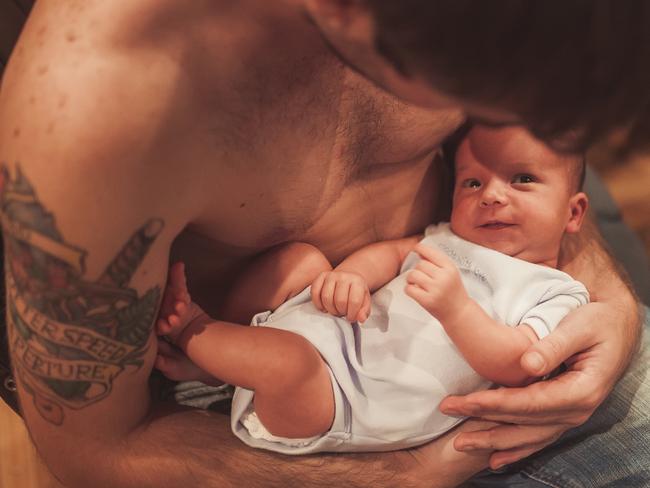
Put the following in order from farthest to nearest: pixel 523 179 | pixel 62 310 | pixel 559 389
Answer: pixel 523 179 < pixel 559 389 < pixel 62 310

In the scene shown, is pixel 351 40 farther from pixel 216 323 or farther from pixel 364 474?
pixel 364 474

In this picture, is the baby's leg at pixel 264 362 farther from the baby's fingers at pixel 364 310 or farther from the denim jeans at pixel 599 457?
the denim jeans at pixel 599 457

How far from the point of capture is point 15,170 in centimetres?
65

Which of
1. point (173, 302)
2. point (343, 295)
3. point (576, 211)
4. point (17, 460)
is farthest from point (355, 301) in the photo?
point (17, 460)

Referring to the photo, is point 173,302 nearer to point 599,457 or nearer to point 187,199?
point 187,199

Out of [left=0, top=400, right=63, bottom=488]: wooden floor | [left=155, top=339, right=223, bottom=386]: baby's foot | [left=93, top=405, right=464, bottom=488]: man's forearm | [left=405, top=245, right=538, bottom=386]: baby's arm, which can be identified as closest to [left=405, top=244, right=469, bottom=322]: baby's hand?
[left=405, top=245, right=538, bottom=386]: baby's arm

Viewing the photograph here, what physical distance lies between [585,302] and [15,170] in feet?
2.73

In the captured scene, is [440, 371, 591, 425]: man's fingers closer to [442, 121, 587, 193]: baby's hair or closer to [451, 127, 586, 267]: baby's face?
[451, 127, 586, 267]: baby's face

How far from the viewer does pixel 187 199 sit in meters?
0.73

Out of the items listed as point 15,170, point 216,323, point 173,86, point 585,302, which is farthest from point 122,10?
point 585,302

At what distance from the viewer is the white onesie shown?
917mm

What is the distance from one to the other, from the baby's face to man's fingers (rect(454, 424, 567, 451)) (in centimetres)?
27

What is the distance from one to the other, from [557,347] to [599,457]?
29cm

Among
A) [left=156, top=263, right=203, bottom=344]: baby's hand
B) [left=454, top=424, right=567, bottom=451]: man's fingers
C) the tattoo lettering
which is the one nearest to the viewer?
the tattoo lettering
